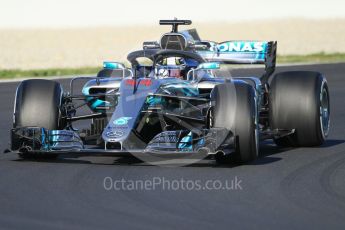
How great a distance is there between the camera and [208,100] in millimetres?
11695

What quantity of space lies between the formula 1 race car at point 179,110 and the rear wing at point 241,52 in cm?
1

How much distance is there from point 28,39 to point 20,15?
27535 millimetres

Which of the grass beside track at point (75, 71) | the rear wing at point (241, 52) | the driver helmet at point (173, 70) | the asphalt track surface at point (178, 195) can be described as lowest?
the asphalt track surface at point (178, 195)

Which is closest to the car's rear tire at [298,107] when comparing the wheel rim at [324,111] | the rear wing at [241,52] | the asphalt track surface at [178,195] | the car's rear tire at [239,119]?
the asphalt track surface at [178,195]

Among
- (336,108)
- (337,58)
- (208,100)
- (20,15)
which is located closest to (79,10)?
(20,15)

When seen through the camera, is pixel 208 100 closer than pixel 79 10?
Yes

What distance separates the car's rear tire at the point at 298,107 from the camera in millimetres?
12359

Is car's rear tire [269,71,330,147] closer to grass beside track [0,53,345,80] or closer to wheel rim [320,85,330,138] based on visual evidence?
wheel rim [320,85,330,138]

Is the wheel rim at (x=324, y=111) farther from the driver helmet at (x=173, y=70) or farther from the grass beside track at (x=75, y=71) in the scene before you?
the grass beside track at (x=75, y=71)

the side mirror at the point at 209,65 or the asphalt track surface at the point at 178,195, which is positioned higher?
the side mirror at the point at 209,65

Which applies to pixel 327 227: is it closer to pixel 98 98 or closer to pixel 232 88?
pixel 232 88

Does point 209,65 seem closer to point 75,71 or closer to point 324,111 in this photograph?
point 324,111

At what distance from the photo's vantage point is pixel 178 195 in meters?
9.13

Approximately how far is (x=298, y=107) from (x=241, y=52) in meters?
1.80
